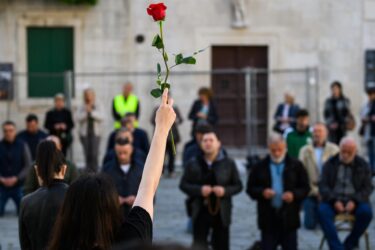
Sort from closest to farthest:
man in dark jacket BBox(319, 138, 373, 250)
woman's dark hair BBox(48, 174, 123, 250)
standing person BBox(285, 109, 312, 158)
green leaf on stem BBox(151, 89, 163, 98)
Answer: woman's dark hair BBox(48, 174, 123, 250) < green leaf on stem BBox(151, 89, 163, 98) < man in dark jacket BBox(319, 138, 373, 250) < standing person BBox(285, 109, 312, 158)

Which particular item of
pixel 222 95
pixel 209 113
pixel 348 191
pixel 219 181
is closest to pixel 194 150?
pixel 219 181

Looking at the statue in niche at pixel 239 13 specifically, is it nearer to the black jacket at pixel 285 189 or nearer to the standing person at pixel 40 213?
the black jacket at pixel 285 189

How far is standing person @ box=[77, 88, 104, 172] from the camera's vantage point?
1825cm

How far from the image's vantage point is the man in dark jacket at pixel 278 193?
11188 millimetres

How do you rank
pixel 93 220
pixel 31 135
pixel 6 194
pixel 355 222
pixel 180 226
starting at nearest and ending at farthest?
pixel 93 220, pixel 355 222, pixel 180 226, pixel 6 194, pixel 31 135

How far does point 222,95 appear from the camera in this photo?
70.3 ft

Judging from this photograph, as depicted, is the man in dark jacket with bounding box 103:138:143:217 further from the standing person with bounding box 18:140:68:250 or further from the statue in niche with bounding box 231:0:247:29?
the statue in niche with bounding box 231:0:247:29

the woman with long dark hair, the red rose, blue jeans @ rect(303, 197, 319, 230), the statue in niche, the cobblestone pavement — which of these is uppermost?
the statue in niche

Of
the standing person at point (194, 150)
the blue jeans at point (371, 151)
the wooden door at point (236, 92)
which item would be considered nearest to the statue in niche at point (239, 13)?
the wooden door at point (236, 92)

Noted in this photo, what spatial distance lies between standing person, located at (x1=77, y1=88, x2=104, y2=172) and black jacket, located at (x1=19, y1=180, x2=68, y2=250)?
11.8 metres

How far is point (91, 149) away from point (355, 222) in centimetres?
784

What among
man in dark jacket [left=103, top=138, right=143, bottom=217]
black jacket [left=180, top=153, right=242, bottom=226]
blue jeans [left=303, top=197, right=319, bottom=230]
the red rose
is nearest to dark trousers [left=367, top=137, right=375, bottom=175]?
blue jeans [left=303, top=197, right=319, bottom=230]

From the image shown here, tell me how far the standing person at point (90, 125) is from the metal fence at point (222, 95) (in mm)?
1629

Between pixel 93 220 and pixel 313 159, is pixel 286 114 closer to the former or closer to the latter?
pixel 313 159
